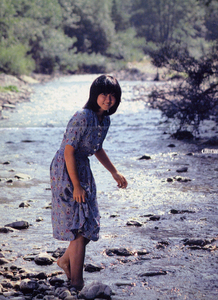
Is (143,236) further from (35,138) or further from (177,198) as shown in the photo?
(35,138)

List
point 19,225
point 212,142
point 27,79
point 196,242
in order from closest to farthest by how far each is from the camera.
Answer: point 196,242
point 19,225
point 212,142
point 27,79

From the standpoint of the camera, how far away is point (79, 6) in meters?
47.4

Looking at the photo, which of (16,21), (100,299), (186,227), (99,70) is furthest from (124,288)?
(99,70)

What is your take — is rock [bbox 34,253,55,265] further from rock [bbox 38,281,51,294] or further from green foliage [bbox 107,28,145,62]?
green foliage [bbox 107,28,145,62]

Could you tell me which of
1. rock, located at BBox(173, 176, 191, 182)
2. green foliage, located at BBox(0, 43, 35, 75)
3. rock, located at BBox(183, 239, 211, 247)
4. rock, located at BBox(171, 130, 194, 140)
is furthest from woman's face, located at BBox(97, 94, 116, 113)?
green foliage, located at BBox(0, 43, 35, 75)

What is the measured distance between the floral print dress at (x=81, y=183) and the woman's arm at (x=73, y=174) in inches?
2.1

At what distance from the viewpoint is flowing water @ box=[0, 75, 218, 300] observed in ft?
10.8

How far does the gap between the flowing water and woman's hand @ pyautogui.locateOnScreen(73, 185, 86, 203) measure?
0.61 meters

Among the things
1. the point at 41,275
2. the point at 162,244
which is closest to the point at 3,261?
the point at 41,275

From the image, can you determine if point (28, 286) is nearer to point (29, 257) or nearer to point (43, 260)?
point (43, 260)

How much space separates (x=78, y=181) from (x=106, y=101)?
0.55 metres

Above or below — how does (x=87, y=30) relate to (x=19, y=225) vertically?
above

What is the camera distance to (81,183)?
3154 mm

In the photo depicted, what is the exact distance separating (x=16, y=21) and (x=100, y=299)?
3213cm
